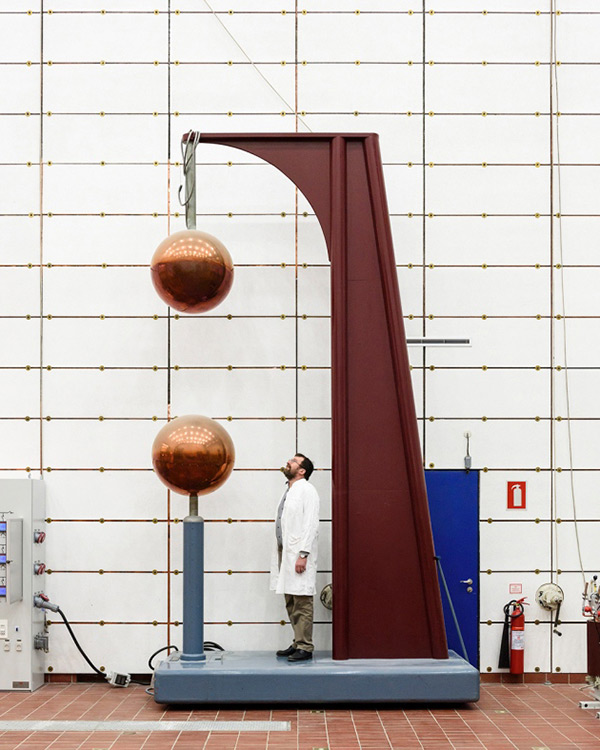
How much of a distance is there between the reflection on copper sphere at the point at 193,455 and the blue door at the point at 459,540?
1872 mm

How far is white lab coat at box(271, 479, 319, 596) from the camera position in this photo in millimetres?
6973

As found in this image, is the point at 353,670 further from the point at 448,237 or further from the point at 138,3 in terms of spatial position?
the point at 138,3

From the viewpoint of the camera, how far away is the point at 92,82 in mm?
7988

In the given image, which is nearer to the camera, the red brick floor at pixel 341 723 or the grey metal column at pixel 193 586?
the red brick floor at pixel 341 723

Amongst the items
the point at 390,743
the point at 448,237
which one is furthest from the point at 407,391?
the point at 390,743

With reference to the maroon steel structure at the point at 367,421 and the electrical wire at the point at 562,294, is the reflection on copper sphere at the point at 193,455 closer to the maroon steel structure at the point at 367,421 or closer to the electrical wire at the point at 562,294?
the maroon steel structure at the point at 367,421

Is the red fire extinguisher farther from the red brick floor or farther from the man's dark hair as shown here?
the man's dark hair

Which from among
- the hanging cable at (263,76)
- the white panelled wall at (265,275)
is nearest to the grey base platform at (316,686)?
the white panelled wall at (265,275)

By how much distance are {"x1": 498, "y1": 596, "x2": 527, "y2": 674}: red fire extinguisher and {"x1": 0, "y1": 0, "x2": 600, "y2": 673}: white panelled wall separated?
0.11m

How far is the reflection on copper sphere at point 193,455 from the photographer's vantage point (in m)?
6.70

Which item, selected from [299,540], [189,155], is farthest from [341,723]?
[189,155]

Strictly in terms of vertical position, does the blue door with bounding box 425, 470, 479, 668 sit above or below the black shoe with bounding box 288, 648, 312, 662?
above

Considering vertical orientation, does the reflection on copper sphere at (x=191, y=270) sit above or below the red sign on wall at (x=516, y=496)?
above

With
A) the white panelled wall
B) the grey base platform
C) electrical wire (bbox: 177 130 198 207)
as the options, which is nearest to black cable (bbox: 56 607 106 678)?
the white panelled wall
